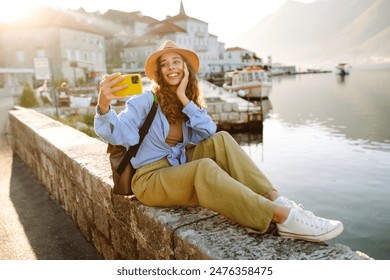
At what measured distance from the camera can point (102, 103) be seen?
2346 millimetres

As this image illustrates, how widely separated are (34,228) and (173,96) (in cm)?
251

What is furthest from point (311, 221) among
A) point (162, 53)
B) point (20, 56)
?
point (20, 56)

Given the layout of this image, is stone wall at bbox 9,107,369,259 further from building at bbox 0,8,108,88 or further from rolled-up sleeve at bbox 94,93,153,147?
building at bbox 0,8,108,88

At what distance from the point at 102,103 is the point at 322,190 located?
8.98 meters

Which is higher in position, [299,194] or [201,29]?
[201,29]

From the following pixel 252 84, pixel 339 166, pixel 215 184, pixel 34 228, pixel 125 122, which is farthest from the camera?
pixel 252 84

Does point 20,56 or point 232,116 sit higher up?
point 20,56

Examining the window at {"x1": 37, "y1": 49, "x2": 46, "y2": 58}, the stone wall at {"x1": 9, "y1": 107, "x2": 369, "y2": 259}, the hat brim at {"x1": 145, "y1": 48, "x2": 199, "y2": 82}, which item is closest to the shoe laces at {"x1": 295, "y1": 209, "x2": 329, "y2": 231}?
the stone wall at {"x1": 9, "y1": 107, "x2": 369, "y2": 259}

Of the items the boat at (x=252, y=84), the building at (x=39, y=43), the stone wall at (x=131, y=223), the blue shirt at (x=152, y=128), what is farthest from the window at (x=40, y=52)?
the blue shirt at (x=152, y=128)

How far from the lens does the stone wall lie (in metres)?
1.91

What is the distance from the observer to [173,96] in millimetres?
2768

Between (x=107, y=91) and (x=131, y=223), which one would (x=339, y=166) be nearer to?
(x=131, y=223)
